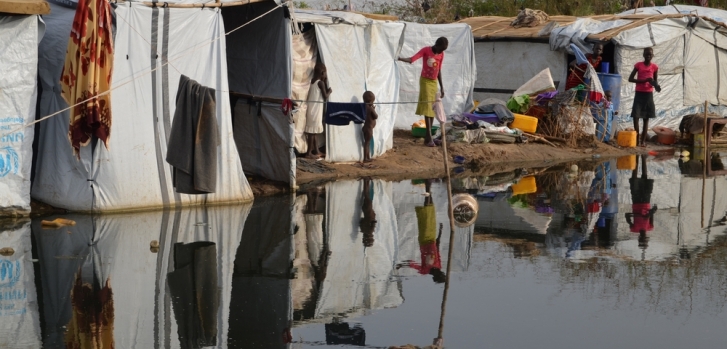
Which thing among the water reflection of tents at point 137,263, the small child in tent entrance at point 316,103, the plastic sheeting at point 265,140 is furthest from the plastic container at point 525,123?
the water reflection of tents at point 137,263

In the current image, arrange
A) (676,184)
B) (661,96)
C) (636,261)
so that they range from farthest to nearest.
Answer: (661,96)
(676,184)
(636,261)

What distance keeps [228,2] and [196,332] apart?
572 centimetres

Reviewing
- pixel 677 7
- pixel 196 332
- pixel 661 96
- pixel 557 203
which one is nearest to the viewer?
pixel 196 332

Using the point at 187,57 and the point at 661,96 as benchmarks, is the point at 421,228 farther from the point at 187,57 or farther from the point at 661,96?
the point at 661,96

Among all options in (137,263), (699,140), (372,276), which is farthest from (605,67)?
(137,263)

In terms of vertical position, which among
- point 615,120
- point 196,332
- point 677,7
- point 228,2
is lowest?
point 196,332

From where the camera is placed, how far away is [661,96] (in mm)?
20859

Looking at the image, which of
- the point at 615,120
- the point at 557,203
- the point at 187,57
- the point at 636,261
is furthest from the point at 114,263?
the point at 615,120

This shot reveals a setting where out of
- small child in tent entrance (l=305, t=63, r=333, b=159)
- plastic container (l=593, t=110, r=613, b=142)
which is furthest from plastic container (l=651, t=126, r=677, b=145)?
small child in tent entrance (l=305, t=63, r=333, b=159)

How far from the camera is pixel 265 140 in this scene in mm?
13195

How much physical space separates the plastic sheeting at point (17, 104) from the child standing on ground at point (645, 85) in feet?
39.0

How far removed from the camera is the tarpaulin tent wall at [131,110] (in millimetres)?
10656

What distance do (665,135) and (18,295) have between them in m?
15.7

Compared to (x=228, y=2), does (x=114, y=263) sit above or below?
below
